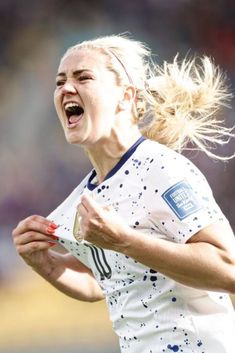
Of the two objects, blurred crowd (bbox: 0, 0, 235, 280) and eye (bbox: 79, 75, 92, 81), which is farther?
blurred crowd (bbox: 0, 0, 235, 280)

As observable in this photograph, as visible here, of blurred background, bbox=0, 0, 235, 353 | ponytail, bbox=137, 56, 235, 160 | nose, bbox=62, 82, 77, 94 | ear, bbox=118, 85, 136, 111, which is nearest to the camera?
nose, bbox=62, 82, 77, 94

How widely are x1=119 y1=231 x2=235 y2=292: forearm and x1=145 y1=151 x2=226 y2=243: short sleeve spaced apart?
8cm

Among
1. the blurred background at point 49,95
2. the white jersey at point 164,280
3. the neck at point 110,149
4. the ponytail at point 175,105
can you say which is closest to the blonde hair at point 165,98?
the ponytail at point 175,105

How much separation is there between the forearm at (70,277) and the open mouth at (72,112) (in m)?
0.56

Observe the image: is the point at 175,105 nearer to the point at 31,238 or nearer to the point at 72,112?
the point at 72,112

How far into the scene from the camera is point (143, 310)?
101 inches

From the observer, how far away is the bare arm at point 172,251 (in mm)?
2289

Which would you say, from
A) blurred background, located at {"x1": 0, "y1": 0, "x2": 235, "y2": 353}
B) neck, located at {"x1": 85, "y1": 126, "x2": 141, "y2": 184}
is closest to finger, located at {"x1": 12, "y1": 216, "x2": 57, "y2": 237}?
neck, located at {"x1": 85, "y1": 126, "x2": 141, "y2": 184}

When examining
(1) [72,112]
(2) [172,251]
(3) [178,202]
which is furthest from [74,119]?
(2) [172,251]

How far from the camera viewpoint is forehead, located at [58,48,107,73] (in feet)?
9.29

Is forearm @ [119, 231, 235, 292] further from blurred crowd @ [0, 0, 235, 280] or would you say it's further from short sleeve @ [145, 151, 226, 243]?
blurred crowd @ [0, 0, 235, 280]

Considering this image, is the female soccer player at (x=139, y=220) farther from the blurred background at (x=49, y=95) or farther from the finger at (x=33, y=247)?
the blurred background at (x=49, y=95)

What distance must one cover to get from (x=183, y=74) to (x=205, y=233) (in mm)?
914

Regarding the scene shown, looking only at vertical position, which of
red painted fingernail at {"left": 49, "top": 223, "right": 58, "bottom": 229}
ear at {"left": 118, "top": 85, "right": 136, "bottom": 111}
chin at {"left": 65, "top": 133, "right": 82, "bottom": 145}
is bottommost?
red painted fingernail at {"left": 49, "top": 223, "right": 58, "bottom": 229}
